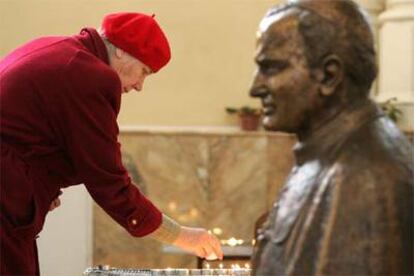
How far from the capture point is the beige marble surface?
19.2 feet

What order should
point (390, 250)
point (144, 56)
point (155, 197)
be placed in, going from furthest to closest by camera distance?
point (155, 197) → point (144, 56) → point (390, 250)

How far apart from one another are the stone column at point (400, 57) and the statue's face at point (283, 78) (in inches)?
187

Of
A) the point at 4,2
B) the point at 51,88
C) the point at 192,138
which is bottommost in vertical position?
the point at 192,138

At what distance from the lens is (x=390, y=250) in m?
1.33

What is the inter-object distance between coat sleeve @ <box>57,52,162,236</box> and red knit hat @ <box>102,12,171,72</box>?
15 cm

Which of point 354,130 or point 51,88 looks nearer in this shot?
point 354,130

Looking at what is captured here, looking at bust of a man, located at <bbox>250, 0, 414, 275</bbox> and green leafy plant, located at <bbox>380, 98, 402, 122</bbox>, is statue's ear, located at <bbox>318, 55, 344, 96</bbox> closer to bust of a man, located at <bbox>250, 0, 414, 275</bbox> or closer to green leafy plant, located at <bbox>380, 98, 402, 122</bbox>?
bust of a man, located at <bbox>250, 0, 414, 275</bbox>

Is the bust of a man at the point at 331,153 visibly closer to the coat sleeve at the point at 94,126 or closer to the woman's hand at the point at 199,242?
the coat sleeve at the point at 94,126

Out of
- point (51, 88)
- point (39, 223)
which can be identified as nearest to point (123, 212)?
point (39, 223)

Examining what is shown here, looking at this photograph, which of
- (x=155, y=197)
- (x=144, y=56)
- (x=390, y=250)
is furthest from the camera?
(x=155, y=197)

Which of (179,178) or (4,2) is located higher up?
(4,2)

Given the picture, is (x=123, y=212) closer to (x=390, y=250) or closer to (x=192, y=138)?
(x=390, y=250)

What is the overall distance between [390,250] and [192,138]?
4.58 metres

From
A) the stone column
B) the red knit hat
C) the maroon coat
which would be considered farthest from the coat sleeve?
the stone column
